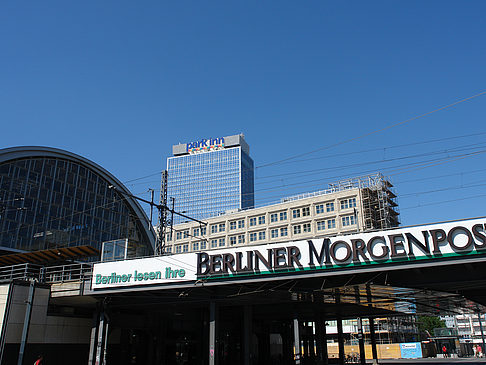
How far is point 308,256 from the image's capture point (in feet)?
65.8

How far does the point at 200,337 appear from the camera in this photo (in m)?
37.2

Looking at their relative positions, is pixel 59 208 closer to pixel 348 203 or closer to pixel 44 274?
pixel 44 274

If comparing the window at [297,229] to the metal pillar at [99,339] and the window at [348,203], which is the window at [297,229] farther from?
the metal pillar at [99,339]

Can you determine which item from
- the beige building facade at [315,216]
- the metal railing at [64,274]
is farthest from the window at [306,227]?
the metal railing at [64,274]

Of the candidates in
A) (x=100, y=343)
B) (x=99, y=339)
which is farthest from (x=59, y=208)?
(x=100, y=343)

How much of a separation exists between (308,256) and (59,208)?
36.8 meters

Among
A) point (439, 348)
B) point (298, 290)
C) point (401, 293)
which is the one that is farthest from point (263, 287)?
point (439, 348)

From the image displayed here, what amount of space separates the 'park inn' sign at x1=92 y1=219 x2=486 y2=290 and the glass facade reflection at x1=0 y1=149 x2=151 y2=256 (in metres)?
18.9

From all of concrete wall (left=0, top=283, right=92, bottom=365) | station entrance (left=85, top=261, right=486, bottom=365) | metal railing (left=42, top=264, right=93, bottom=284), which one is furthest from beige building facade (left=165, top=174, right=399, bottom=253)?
concrete wall (left=0, top=283, right=92, bottom=365)

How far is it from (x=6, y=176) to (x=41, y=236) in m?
7.40

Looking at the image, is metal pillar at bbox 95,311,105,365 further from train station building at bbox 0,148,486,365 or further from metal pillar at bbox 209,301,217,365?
metal pillar at bbox 209,301,217,365

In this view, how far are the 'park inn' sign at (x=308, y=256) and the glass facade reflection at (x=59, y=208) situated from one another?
1894 cm

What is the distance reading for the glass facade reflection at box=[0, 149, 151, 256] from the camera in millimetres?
43406

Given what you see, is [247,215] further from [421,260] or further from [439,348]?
[421,260]
